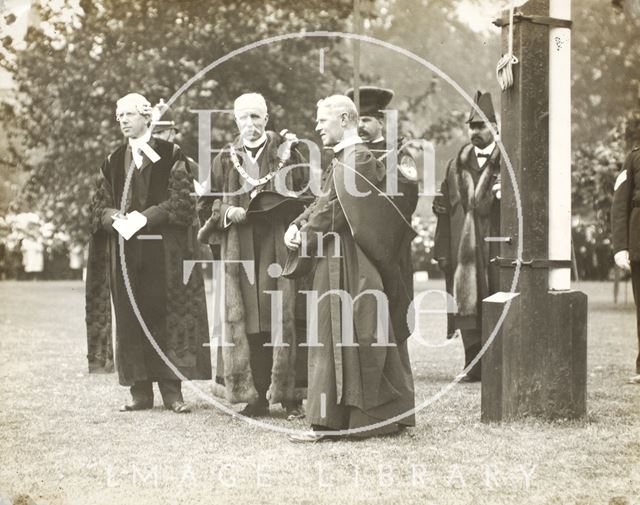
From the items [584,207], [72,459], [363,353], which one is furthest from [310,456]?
[584,207]

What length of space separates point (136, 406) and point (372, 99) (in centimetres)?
291

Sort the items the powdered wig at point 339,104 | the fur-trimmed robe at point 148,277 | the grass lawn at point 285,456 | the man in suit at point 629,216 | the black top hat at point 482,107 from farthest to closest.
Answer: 1. the black top hat at point 482,107
2. the man in suit at point 629,216
3. the fur-trimmed robe at point 148,277
4. the powdered wig at point 339,104
5. the grass lawn at point 285,456

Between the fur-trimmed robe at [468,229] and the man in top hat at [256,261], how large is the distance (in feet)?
7.43

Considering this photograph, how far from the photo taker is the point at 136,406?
310 inches

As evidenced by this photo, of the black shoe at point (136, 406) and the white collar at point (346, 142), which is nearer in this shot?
the white collar at point (346, 142)

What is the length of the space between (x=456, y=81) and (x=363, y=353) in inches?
178

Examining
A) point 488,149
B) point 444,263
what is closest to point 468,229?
point 444,263

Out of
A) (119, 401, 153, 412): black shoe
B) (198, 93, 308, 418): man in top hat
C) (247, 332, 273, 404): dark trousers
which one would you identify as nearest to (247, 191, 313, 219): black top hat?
(198, 93, 308, 418): man in top hat

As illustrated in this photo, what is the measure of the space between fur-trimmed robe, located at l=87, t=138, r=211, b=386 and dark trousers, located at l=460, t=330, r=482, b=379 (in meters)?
2.71

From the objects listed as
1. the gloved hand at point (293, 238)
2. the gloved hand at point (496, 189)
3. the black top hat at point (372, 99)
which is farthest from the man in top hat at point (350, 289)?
the gloved hand at point (496, 189)

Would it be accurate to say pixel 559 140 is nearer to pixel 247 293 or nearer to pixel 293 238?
pixel 293 238

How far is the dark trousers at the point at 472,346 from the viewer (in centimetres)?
967

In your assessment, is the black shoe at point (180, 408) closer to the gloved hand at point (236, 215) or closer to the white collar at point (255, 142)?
the gloved hand at point (236, 215)

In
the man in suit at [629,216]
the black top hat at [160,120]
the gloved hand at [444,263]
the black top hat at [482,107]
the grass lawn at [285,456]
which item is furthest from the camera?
the gloved hand at [444,263]
